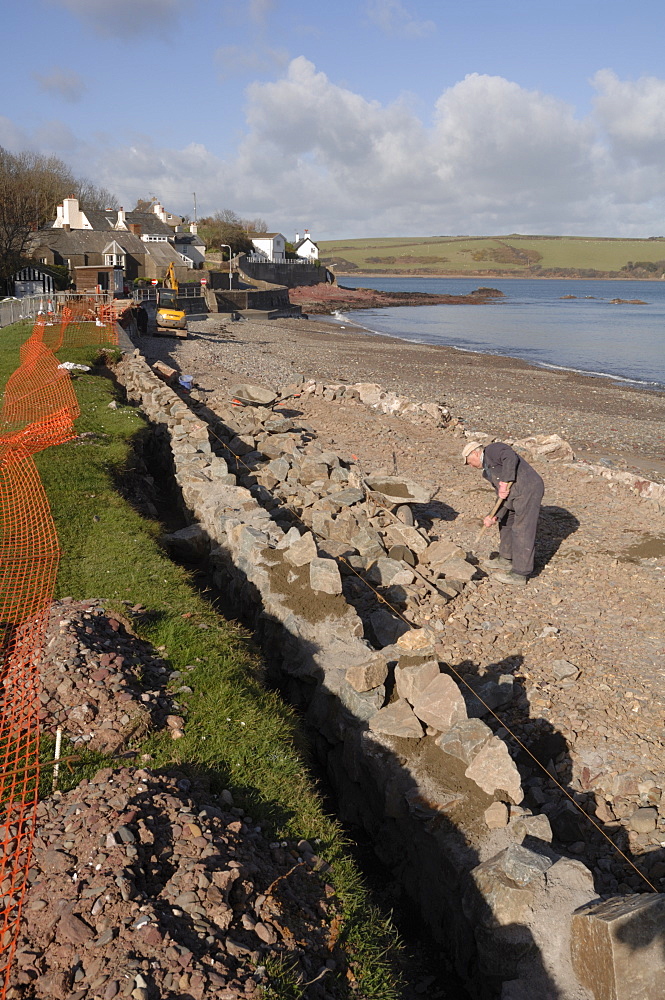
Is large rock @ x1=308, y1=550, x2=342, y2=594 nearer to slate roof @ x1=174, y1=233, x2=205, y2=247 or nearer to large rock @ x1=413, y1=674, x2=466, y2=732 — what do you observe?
large rock @ x1=413, y1=674, x2=466, y2=732

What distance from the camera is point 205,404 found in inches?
722

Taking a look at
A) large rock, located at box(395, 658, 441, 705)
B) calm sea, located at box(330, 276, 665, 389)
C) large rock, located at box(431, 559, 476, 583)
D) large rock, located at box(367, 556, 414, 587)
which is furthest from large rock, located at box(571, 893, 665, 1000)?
calm sea, located at box(330, 276, 665, 389)

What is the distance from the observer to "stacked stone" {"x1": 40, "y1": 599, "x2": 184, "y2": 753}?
4.70 meters

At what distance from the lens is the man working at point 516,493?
29.1 ft

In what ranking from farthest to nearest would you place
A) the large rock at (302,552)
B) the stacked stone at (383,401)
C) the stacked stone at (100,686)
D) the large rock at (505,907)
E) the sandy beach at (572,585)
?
the stacked stone at (383,401) < the large rock at (302,552) < the sandy beach at (572,585) < the stacked stone at (100,686) < the large rock at (505,907)

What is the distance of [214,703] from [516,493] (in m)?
5.20

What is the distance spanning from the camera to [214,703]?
520 cm

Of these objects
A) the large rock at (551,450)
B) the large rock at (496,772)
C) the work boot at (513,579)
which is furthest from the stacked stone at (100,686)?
the large rock at (551,450)

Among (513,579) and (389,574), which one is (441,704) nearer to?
(389,574)

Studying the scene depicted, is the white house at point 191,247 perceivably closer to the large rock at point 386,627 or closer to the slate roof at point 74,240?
the slate roof at point 74,240

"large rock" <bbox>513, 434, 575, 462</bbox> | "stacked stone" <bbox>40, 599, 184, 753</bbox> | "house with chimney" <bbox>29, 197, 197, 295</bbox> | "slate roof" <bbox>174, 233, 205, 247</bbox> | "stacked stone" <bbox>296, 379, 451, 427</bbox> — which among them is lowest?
"stacked stone" <bbox>40, 599, 184, 753</bbox>

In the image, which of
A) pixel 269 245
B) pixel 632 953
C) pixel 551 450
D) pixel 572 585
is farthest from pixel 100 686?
pixel 269 245

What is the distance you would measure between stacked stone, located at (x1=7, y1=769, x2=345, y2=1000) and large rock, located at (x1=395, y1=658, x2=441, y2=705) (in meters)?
1.65

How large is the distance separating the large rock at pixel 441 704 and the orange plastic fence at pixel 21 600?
2.70 m
